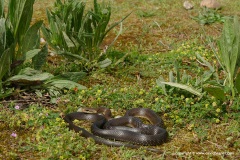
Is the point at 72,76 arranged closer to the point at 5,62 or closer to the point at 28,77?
the point at 28,77

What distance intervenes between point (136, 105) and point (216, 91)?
3.57ft

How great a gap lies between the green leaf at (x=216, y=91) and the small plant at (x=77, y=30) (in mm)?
1917

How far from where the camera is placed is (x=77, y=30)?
6758 millimetres

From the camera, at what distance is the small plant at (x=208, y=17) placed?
9398 mm

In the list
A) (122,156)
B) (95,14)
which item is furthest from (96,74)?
(122,156)

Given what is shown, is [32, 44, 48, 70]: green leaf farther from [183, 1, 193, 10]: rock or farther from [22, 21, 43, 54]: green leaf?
[183, 1, 193, 10]: rock

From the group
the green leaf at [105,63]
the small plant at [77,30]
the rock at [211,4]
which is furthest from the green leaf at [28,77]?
the rock at [211,4]

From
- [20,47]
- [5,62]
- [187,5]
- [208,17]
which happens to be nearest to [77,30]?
[20,47]

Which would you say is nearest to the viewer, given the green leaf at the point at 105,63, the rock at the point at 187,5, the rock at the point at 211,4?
the green leaf at the point at 105,63

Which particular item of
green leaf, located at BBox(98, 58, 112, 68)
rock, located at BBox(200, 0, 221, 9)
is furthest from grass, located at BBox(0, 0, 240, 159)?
rock, located at BBox(200, 0, 221, 9)

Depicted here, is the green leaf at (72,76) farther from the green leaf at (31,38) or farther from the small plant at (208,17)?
the small plant at (208,17)

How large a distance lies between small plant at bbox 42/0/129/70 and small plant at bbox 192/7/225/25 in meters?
3.29

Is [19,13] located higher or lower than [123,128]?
higher

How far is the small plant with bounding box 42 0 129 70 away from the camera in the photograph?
21.4 feet
